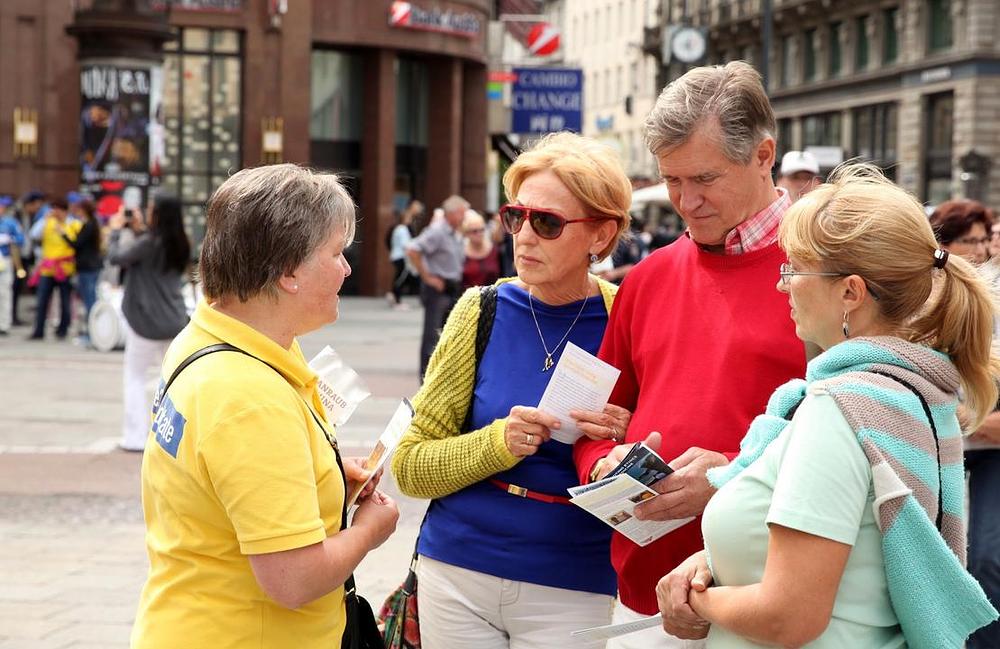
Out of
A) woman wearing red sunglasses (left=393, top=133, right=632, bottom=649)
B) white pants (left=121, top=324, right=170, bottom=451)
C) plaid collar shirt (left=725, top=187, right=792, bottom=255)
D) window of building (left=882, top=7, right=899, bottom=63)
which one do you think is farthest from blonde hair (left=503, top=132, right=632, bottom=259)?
window of building (left=882, top=7, right=899, bottom=63)

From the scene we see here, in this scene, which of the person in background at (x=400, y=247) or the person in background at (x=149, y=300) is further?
the person in background at (x=400, y=247)

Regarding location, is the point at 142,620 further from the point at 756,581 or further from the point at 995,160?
the point at 995,160

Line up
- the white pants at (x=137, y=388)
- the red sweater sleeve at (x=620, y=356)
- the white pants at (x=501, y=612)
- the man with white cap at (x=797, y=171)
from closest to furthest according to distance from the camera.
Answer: the red sweater sleeve at (x=620, y=356) < the white pants at (x=501, y=612) < the man with white cap at (x=797, y=171) < the white pants at (x=137, y=388)

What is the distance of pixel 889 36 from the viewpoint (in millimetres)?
59156

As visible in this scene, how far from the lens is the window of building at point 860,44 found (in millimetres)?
61250

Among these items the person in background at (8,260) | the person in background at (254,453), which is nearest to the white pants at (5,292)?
the person in background at (8,260)

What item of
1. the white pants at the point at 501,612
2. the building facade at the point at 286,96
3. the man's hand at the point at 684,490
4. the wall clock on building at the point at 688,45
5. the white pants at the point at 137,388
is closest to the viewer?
the man's hand at the point at 684,490

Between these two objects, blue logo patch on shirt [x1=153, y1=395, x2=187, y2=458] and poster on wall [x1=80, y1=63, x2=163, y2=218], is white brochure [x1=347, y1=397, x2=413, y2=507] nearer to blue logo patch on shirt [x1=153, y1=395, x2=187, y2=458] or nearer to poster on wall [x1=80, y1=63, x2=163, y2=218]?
blue logo patch on shirt [x1=153, y1=395, x2=187, y2=458]

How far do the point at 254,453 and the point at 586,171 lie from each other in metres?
1.39

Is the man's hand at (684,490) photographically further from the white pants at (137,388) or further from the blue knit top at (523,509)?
the white pants at (137,388)

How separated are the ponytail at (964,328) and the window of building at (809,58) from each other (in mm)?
64943

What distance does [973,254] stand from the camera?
6789 millimetres

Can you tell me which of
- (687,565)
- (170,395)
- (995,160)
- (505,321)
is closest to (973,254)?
(505,321)

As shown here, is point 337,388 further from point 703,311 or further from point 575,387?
point 703,311
